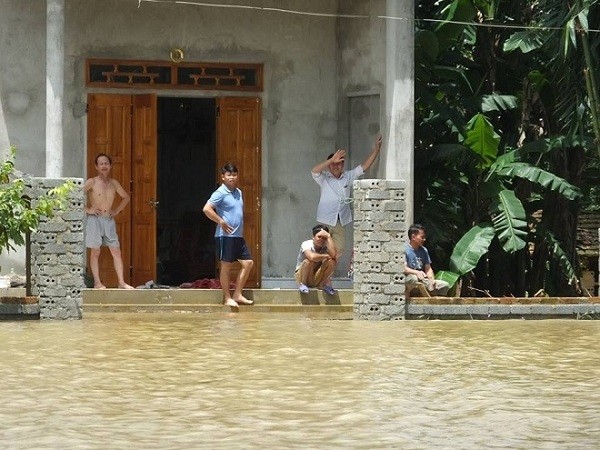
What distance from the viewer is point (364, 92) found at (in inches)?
763

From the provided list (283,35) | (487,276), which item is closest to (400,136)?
(283,35)

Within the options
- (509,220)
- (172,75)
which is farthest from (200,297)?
(509,220)

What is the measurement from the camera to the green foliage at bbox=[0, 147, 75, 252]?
16.6 meters

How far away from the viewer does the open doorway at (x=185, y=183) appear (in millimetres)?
24438

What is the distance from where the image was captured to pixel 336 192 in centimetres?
1884

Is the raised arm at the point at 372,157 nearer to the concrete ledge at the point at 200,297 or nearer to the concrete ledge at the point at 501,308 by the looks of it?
the concrete ledge at the point at 200,297

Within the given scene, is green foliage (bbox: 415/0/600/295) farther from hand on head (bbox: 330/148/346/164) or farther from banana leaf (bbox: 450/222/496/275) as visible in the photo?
hand on head (bbox: 330/148/346/164)

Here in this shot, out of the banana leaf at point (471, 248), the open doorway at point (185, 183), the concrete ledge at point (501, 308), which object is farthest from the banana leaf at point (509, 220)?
the open doorway at point (185, 183)

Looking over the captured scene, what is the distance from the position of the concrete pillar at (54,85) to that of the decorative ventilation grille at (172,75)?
1752 millimetres

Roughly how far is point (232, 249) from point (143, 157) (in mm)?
2241

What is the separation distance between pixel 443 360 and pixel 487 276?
9191mm

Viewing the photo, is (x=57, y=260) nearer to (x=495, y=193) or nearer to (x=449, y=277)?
(x=449, y=277)

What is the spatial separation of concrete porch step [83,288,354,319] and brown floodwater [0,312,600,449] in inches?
45.8

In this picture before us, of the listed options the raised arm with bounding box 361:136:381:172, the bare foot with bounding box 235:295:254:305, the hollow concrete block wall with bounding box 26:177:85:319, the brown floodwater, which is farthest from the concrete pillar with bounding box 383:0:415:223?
the hollow concrete block wall with bounding box 26:177:85:319
